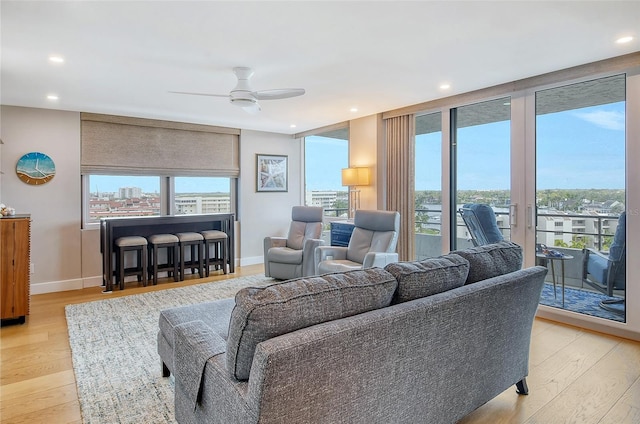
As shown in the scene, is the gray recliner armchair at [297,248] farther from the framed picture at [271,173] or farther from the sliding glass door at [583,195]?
the sliding glass door at [583,195]

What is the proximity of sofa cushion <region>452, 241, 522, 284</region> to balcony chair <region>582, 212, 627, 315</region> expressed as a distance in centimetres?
169

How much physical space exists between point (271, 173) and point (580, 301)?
483 centimetres

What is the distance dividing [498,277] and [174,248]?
4.57 meters

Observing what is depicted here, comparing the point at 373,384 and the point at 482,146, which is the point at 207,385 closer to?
the point at 373,384

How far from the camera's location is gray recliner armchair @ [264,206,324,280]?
4.91 m

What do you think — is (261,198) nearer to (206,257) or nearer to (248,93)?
(206,257)

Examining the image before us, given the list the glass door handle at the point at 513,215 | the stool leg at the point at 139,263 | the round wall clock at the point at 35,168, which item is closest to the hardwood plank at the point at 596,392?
the glass door handle at the point at 513,215

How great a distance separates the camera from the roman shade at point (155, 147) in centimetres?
507

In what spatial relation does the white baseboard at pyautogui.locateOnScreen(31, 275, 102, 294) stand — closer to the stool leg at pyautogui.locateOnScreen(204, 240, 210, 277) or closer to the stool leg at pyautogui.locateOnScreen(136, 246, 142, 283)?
the stool leg at pyautogui.locateOnScreen(136, 246, 142, 283)

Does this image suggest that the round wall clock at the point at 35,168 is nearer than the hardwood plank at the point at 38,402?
No

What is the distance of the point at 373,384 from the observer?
1.42 m

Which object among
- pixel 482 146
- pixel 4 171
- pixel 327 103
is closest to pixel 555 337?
pixel 482 146

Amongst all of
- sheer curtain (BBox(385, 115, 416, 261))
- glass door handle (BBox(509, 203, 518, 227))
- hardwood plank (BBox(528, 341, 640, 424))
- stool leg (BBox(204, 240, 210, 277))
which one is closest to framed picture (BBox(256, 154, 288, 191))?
stool leg (BBox(204, 240, 210, 277))

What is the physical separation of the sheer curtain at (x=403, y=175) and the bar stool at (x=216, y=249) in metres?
2.58
